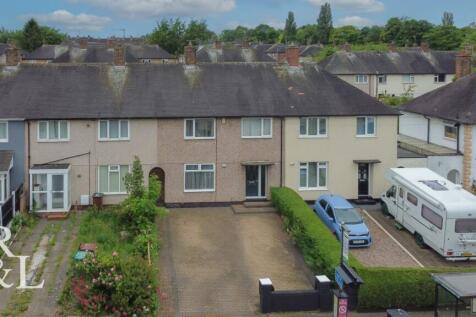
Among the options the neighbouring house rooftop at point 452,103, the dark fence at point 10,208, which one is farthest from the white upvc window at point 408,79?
the dark fence at point 10,208

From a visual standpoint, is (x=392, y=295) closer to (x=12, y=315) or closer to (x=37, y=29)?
(x=12, y=315)

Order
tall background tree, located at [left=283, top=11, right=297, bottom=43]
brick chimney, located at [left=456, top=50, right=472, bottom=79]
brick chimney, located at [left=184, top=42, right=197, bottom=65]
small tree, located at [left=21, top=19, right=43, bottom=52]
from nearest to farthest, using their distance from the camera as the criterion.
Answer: brick chimney, located at [left=184, top=42, right=197, bottom=65] → brick chimney, located at [left=456, top=50, right=472, bottom=79] → small tree, located at [left=21, top=19, right=43, bottom=52] → tall background tree, located at [left=283, top=11, right=297, bottom=43]

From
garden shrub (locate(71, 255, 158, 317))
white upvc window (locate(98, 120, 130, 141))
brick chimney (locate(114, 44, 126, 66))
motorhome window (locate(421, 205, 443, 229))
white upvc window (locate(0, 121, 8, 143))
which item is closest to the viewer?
garden shrub (locate(71, 255, 158, 317))

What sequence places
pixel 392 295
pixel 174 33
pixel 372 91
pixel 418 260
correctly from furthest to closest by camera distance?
pixel 174 33 → pixel 372 91 → pixel 418 260 → pixel 392 295

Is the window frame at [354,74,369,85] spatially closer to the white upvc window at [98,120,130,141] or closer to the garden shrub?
the white upvc window at [98,120,130,141]

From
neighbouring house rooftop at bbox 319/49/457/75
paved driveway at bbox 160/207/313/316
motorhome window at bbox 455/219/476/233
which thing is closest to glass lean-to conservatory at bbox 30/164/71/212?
paved driveway at bbox 160/207/313/316

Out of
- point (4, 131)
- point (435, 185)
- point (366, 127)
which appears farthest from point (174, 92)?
point (435, 185)

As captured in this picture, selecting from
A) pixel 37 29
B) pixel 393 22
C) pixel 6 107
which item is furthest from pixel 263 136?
pixel 393 22
